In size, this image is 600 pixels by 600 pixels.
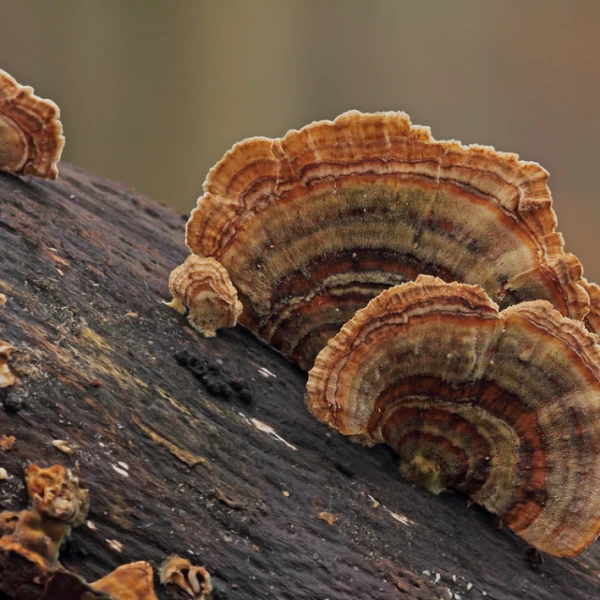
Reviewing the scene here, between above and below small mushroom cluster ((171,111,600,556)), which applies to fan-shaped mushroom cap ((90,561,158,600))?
below

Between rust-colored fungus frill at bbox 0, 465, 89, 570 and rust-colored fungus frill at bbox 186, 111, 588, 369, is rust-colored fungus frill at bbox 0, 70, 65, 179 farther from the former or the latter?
rust-colored fungus frill at bbox 0, 465, 89, 570

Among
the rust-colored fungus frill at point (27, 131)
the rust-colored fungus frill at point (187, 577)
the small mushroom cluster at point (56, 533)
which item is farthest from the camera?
the rust-colored fungus frill at point (27, 131)

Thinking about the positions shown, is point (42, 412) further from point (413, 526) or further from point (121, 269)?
point (413, 526)

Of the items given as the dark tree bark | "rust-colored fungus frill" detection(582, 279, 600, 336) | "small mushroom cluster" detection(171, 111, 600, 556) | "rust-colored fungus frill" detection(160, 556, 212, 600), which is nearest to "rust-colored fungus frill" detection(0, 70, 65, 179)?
the dark tree bark

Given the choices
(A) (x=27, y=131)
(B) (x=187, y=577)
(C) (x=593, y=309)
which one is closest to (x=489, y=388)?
(C) (x=593, y=309)

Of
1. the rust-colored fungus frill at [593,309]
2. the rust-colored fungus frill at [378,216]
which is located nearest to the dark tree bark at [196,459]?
the rust-colored fungus frill at [378,216]

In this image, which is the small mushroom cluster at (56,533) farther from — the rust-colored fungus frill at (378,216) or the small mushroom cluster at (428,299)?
the rust-colored fungus frill at (378,216)
